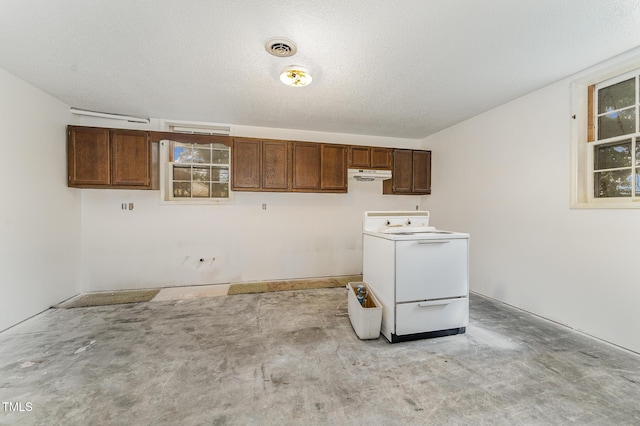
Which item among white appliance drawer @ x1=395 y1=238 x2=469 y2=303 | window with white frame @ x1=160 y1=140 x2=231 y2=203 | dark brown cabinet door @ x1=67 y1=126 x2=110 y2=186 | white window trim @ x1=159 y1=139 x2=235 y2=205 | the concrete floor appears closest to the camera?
the concrete floor

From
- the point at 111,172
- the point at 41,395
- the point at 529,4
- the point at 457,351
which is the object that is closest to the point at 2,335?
the point at 41,395

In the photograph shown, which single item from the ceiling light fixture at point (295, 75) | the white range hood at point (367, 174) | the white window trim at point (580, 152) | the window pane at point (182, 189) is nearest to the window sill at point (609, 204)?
the white window trim at point (580, 152)

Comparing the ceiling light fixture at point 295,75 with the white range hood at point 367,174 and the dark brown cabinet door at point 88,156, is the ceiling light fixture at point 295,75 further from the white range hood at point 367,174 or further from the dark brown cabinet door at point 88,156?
the dark brown cabinet door at point 88,156

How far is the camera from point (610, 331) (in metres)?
2.25

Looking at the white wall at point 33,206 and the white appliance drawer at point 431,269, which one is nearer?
the white appliance drawer at point 431,269

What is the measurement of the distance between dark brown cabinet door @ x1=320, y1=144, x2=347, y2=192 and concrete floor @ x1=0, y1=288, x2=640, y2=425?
209 centimetres

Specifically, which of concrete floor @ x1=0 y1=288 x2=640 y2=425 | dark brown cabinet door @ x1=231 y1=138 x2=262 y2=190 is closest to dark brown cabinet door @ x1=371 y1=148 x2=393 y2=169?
dark brown cabinet door @ x1=231 y1=138 x2=262 y2=190

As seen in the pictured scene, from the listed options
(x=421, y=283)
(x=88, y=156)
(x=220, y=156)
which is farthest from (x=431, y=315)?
(x=88, y=156)

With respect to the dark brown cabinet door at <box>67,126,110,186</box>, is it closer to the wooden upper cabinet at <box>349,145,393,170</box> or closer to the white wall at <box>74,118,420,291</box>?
the white wall at <box>74,118,420,291</box>

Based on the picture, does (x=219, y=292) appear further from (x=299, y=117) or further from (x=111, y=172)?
(x=299, y=117)

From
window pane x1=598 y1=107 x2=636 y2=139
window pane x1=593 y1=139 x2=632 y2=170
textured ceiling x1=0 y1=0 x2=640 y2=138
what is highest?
textured ceiling x1=0 y1=0 x2=640 y2=138

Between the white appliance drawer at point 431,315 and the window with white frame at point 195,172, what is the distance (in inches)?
124

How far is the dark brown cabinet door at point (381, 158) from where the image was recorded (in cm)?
428

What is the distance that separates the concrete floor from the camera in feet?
4.91
